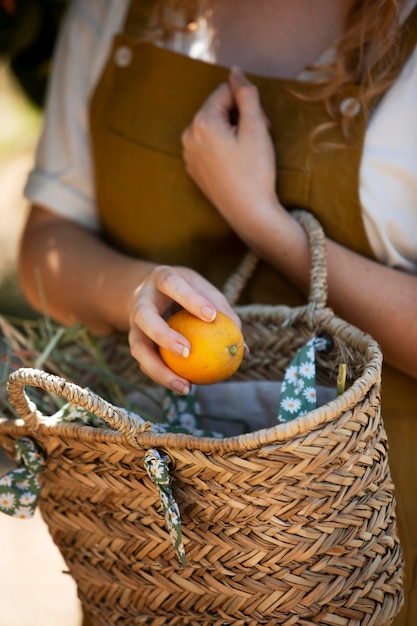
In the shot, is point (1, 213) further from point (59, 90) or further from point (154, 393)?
point (154, 393)

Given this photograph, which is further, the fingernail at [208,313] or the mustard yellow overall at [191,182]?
the mustard yellow overall at [191,182]

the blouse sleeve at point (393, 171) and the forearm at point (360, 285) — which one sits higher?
the blouse sleeve at point (393, 171)

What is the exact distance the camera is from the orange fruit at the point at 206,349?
3.20 ft

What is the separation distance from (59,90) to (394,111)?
729 millimetres

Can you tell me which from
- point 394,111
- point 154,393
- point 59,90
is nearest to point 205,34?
point 59,90

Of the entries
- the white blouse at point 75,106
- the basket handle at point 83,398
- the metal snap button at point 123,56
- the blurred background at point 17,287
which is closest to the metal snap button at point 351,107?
the white blouse at point 75,106

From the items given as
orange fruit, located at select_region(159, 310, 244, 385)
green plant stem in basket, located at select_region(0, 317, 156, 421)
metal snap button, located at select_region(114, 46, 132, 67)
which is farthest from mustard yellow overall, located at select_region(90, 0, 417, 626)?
orange fruit, located at select_region(159, 310, 244, 385)

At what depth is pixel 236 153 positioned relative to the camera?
122 cm

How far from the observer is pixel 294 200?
1231 mm

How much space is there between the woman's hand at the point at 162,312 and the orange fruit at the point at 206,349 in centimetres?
1

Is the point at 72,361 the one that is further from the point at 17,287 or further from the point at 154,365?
the point at 17,287

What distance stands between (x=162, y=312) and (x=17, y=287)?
2288mm

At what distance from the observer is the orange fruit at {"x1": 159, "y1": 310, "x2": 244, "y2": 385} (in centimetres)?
97

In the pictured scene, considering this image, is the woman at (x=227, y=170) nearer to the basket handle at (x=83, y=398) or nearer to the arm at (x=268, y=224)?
the arm at (x=268, y=224)
